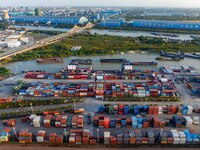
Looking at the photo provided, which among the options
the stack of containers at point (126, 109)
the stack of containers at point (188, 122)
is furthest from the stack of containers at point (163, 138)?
the stack of containers at point (126, 109)

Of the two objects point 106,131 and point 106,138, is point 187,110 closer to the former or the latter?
point 106,131

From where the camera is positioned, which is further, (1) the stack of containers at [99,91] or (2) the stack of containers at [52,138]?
(1) the stack of containers at [99,91]

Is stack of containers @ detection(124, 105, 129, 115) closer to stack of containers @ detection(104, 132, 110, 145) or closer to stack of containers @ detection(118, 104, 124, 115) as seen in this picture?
stack of containers @ detection(118, 104, 124, 115)

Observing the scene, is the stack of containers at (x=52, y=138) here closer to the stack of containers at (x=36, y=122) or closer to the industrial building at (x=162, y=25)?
the stack of containers at (x=36, y=122)

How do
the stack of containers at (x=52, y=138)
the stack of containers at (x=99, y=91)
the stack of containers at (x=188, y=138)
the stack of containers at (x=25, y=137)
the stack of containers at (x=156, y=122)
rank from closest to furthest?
the stack of containers at (x=188, y=138) → the stack of containers at (x=52, y=138) → the stack of containers at (x=25, y=137) → the stack of containers at (x=156, y=122) → the stack of containers at (x=99, y=91)

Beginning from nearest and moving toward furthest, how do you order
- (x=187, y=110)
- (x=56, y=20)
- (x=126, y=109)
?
(x=187, y=110) → (x=126, y=109) → (x=56, y=20)

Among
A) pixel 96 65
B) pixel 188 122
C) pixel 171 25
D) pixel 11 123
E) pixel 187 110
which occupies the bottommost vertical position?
pixel 11 123

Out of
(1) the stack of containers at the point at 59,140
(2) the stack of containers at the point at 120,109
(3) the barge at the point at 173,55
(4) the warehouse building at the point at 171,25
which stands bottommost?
(1) the stack of containers at the point at 59,140

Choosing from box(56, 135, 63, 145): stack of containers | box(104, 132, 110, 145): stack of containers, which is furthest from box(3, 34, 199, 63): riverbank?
box(104, 132, 110, 145): stack of containers

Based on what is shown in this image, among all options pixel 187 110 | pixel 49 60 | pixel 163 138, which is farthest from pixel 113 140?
pixel 49 60

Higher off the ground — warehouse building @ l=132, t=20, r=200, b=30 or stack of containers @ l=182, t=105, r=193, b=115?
warehouse building @ l=132, t=20, r=200, b=30

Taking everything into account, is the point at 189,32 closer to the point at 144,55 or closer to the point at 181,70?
the point at 144,55
